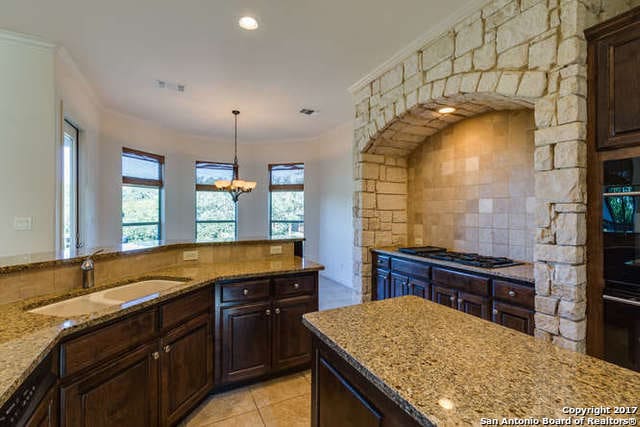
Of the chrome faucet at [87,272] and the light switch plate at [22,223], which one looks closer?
the chrome faucet at [87,272]

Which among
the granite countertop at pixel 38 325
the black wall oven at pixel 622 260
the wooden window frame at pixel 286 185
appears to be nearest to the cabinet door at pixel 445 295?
the black wall oven at pixel 622 260

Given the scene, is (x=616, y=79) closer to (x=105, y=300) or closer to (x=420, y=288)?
(x=420, y=288)

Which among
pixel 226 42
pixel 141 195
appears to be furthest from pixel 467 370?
pixel 141 195

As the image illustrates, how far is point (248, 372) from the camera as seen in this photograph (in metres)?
2.40

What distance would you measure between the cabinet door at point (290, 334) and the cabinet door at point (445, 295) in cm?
121

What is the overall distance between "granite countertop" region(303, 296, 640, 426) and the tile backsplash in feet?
6.73

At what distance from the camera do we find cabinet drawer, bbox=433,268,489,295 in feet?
8.27

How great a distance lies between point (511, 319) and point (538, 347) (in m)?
1.43

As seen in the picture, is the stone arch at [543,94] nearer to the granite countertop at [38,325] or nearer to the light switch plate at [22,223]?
the granite countertop at [38,325]

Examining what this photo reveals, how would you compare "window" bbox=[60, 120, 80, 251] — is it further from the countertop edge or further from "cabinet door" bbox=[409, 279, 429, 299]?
"cabinet door" bbox=[409, 279, 429, 299]

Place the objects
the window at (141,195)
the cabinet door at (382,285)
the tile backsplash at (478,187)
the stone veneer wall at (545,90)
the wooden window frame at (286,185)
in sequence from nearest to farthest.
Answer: the stone veneer wall at (545,90), the tile backsplash at (478,187), the cabinet door at (382,285), the window at (141,195), the wooden window frame at (286,185)

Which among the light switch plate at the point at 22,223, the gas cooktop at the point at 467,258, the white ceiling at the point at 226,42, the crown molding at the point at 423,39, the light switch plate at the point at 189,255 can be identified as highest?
the white ceiling at the point at 226,42

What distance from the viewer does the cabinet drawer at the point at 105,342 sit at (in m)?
1.29

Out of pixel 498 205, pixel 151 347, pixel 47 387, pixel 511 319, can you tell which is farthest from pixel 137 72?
pixel 511 319
